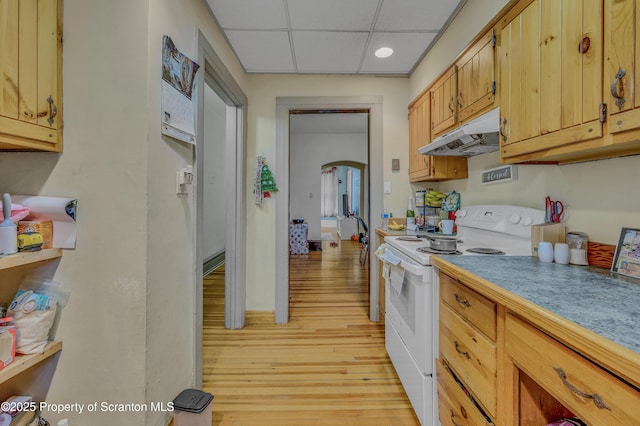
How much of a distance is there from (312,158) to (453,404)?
5.98 meters

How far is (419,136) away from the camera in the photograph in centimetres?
247

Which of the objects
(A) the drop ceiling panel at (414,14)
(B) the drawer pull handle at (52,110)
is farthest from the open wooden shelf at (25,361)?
(A) the drop ceiling panel at (414,14)

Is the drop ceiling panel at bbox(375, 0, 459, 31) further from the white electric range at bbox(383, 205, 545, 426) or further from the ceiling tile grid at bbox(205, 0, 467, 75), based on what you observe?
the white electric range at bbox(383, 205, 545, 426)

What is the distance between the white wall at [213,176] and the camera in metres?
4.32

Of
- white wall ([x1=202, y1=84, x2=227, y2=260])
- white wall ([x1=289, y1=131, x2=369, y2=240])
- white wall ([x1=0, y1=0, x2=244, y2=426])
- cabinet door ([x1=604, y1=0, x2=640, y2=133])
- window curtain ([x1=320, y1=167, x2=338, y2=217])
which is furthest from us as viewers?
window curtain ([x1=320, y1=167, x2=338, y2=217])

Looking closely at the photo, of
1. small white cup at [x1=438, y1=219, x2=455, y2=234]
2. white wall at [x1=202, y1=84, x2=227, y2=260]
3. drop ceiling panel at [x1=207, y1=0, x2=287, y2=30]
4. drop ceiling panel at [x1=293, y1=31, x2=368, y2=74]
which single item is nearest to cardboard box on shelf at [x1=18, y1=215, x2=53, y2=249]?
drop ceiling panel at [x1=207, y1=0, x2=287, y2=30]

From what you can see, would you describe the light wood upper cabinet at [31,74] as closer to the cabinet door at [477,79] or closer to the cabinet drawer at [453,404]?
the cabinet drawer at [453,404]

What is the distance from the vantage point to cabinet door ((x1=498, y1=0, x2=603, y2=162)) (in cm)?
92

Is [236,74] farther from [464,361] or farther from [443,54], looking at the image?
[464,361]

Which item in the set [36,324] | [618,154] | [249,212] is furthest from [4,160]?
[618,154]

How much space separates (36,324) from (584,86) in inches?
87.7

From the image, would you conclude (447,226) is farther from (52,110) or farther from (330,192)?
(330,192)

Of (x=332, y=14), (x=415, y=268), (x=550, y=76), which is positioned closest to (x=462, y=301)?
(x=415, y=268)

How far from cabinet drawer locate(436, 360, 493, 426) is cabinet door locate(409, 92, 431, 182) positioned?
1.53 metres
